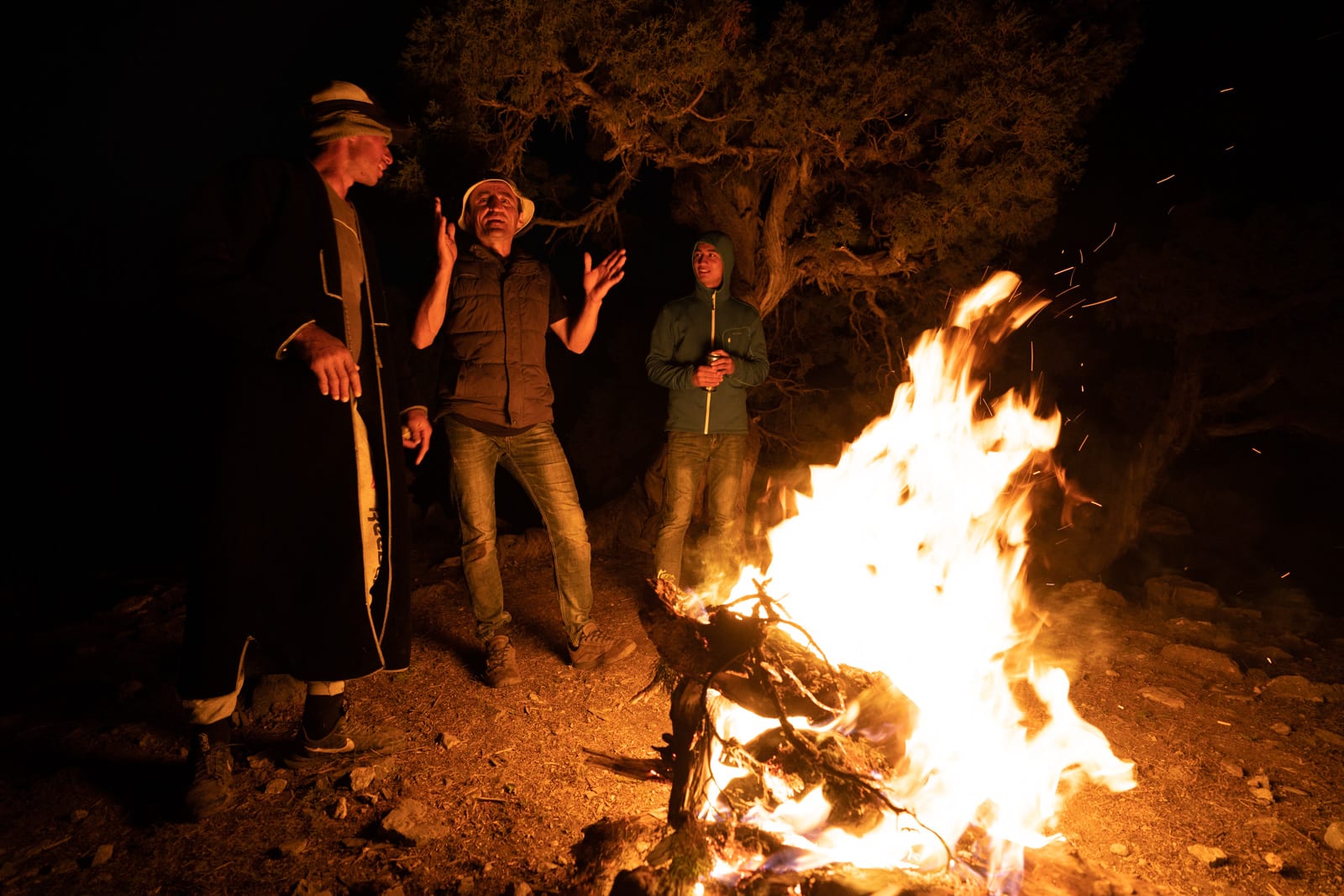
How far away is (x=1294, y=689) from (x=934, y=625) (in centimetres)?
232

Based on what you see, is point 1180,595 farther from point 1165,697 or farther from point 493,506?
point 493,506

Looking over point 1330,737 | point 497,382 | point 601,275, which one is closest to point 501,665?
point 497,382

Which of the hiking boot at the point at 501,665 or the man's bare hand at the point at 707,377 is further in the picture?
the man's bare hand at the point at 707,377

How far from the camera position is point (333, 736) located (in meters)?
2.94

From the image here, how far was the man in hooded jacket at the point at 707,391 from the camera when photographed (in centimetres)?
460

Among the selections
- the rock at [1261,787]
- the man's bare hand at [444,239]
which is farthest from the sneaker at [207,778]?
the rock at [1261,787]

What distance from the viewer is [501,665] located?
149 inches

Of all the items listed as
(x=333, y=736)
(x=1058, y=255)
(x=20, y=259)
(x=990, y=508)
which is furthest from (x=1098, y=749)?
(x=20, y=259)

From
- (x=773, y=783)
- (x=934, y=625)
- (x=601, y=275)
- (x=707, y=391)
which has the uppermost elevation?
(x=601, y=275)

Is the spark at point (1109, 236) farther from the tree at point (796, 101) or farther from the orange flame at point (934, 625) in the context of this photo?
the orange flame at point (934, 625)

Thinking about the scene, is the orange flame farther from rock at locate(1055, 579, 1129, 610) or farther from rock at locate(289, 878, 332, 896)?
rock at locate(289, 878, 332, 896)

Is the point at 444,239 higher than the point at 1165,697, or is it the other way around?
the point at 444,239

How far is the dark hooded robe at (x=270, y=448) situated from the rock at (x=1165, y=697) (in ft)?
13.1

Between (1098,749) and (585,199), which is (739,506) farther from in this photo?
(585,199)
